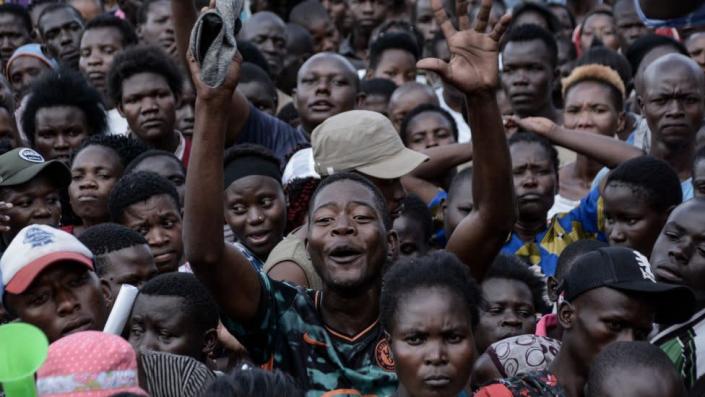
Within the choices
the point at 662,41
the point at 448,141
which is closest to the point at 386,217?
the point at 448,141

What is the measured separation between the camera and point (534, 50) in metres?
8.93

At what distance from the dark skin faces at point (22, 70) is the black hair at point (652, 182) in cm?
484

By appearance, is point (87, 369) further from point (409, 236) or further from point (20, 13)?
point (20, 13)

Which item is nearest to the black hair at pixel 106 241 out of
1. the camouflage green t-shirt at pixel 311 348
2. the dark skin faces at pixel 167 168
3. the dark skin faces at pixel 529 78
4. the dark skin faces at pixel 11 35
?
the dark skin faces at pixel 167 168

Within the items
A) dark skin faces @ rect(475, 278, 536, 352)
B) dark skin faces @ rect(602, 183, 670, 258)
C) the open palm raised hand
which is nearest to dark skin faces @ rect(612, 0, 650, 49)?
dark skin faces @ rect(602, 183, 670, 258)

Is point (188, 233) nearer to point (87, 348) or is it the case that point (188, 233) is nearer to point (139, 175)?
point (87, 348)

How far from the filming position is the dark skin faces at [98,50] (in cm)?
953

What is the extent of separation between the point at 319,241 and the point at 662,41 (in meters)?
5.42

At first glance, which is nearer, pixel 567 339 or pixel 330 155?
pixel 567 339

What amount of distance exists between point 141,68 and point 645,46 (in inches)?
146

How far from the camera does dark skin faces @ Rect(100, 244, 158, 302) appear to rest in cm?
573

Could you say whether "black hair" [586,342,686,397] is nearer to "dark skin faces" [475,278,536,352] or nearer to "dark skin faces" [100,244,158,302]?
"dark skin faces" [475,278,536,352]

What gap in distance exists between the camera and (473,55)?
4871 mm

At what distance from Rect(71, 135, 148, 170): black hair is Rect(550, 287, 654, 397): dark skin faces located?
2.99m
